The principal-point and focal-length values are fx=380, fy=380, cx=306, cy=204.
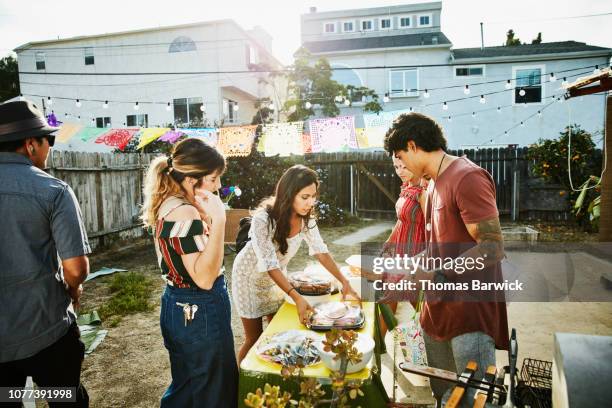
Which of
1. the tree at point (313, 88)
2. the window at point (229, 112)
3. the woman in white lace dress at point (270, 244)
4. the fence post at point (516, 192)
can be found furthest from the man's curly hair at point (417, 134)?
the window at point (229, 112)

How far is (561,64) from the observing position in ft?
57.9

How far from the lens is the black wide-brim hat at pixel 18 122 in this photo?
2078mm

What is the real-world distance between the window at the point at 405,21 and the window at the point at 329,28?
4.16 meters

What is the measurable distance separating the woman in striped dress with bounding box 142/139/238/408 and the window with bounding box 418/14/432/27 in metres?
24.3

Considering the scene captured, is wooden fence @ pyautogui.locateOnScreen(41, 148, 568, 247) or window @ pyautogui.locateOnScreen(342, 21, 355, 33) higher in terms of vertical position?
window @ pyautogui.locateOnScreen(342, 21, 355, 33)

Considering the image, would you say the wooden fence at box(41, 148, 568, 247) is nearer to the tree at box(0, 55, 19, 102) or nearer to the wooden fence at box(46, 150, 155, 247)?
the wooden fence at box(46, 150, 155, 247)

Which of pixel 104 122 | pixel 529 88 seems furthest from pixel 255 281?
pixel 104 122

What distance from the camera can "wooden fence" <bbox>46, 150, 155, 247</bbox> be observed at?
330 inches

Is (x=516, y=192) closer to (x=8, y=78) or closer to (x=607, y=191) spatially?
(x=607, y=191)

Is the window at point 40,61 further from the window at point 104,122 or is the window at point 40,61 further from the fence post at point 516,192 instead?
the fence post at point 516,192

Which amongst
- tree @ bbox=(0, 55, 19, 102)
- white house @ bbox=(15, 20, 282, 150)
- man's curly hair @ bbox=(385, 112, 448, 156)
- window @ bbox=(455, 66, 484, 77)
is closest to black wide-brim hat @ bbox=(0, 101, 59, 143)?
man's curly hair @ bbox=(385, 112, 448, 156)

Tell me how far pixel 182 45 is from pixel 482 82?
49.5 ft

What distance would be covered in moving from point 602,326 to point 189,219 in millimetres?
5128

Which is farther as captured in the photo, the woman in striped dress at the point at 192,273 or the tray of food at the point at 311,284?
the tray of food at the point at 311,284
